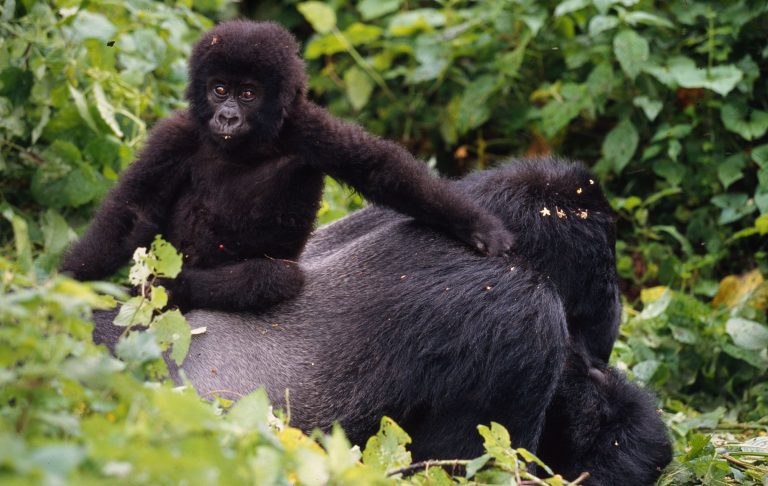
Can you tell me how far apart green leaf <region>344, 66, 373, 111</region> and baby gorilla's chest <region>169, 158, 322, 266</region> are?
2.70 metres

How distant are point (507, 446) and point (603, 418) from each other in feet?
2.88

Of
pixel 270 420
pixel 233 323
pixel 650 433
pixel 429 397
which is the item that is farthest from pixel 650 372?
pixel 270 420

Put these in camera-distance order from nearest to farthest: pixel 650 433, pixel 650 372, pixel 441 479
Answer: pixel 441 479 → pixel 650 433 → pixel 650 372

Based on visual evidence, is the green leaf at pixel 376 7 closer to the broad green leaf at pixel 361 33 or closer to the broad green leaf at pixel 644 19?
the broad green leaf at pixel 361 33

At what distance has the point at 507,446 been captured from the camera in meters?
2.20

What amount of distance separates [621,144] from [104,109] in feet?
7.03

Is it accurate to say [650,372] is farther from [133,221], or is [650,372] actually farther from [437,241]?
[133,221]

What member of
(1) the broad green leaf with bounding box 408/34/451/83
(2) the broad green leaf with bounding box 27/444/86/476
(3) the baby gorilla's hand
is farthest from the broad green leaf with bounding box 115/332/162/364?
(1) the broad green leaf with bounding box 408/34/451/83

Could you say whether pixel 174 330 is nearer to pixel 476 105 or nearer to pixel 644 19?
pixel 644 19

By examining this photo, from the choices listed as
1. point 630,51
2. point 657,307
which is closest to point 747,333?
point 657,307

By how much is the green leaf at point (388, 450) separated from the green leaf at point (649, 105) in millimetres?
2512

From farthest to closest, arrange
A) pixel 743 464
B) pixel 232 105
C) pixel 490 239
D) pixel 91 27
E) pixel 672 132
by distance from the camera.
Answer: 1. pixel 672 132
2. pixel 91 27
3. pixel 743 464
4. pixel 490 239
5. pixel 232 105

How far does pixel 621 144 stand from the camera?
4488mm

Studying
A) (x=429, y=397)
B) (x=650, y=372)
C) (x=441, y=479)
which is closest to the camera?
(x=441, y=479)
